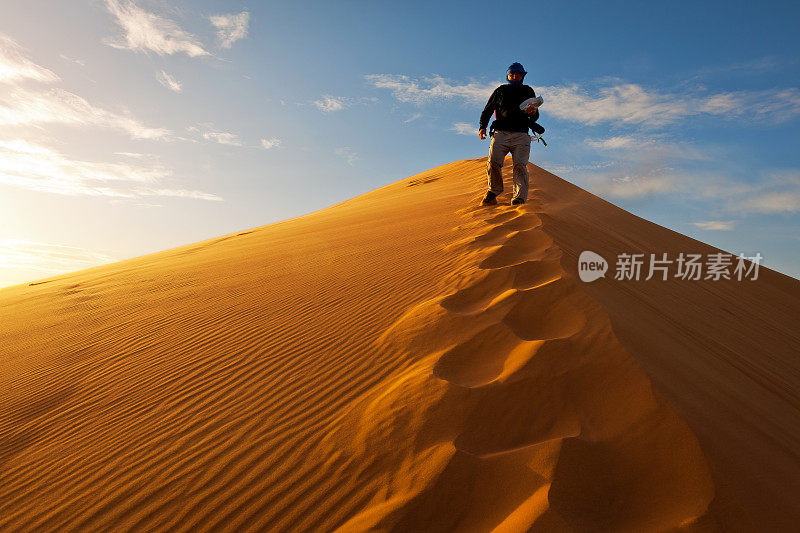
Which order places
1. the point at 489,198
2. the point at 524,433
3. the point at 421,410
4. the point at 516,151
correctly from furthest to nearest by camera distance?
the point at 489,198, the point at 516,151, the point at 421,410, the point at 524,433

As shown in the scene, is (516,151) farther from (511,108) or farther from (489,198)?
(489,198)

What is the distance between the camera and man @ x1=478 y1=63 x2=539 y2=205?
23.7ft

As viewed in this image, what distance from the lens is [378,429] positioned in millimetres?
2270

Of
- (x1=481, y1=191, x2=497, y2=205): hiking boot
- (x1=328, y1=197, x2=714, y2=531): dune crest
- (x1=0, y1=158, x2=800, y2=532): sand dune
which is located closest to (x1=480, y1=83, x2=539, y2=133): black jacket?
(x1=481, y1=191, x2=497, y2=205): hiking boot

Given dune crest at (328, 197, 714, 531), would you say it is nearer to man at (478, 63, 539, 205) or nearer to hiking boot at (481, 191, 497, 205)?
man at (478, 63, 539, 205)

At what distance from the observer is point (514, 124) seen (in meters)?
7.32

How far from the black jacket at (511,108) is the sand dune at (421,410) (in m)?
3.13

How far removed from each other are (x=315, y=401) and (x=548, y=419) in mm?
1320

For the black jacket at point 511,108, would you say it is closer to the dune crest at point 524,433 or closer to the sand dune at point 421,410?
the sand dune at point 421,410

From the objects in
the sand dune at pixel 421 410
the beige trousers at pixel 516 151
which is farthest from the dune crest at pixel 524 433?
the beige trousers at pixel 516 151

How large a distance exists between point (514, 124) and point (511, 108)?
255mm

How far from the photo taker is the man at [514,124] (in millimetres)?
7219

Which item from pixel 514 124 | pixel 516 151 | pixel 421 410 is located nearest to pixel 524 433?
pixel 421 410

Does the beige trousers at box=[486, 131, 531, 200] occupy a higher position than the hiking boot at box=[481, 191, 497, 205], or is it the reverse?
the beige trousers at box=[486, 131, 531, 200]
